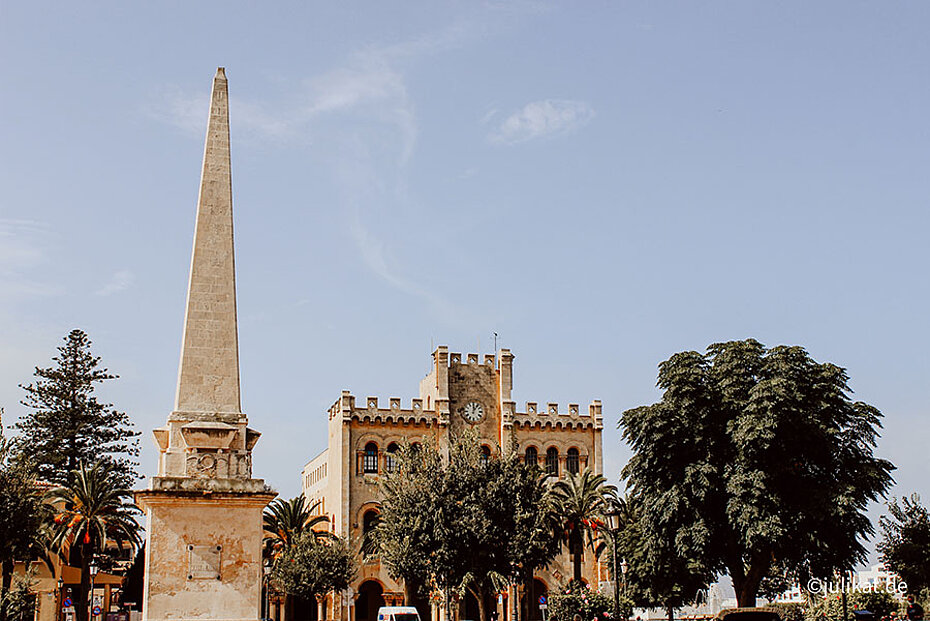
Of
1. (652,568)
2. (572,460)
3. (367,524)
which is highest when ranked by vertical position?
(572,460)

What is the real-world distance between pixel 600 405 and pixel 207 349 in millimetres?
51770

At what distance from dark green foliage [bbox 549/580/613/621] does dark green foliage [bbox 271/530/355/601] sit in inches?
721

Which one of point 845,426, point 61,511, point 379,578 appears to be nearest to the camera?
point 845,426

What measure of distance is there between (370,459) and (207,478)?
4575 centimetres

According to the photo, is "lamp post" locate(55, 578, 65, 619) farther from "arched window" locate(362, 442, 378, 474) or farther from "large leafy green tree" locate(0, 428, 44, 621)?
"arched window" locate(362, 442, 378, 474)

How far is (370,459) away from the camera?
6197 cm

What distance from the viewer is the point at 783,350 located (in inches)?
1556

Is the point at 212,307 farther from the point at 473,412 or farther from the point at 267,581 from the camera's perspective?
the point at 473,412

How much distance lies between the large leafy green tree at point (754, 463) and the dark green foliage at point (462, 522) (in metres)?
5.03

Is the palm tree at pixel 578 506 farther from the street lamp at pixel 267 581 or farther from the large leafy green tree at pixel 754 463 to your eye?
the street lamp at pixel 267 581

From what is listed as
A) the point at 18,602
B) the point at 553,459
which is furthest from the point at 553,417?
the point at 18,602

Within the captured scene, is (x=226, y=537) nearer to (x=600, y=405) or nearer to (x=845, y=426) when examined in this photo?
(x=845, y=426)

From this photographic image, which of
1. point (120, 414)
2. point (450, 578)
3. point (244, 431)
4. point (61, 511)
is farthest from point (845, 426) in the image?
point (120, 414)

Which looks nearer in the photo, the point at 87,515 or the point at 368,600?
the point at 87,515
